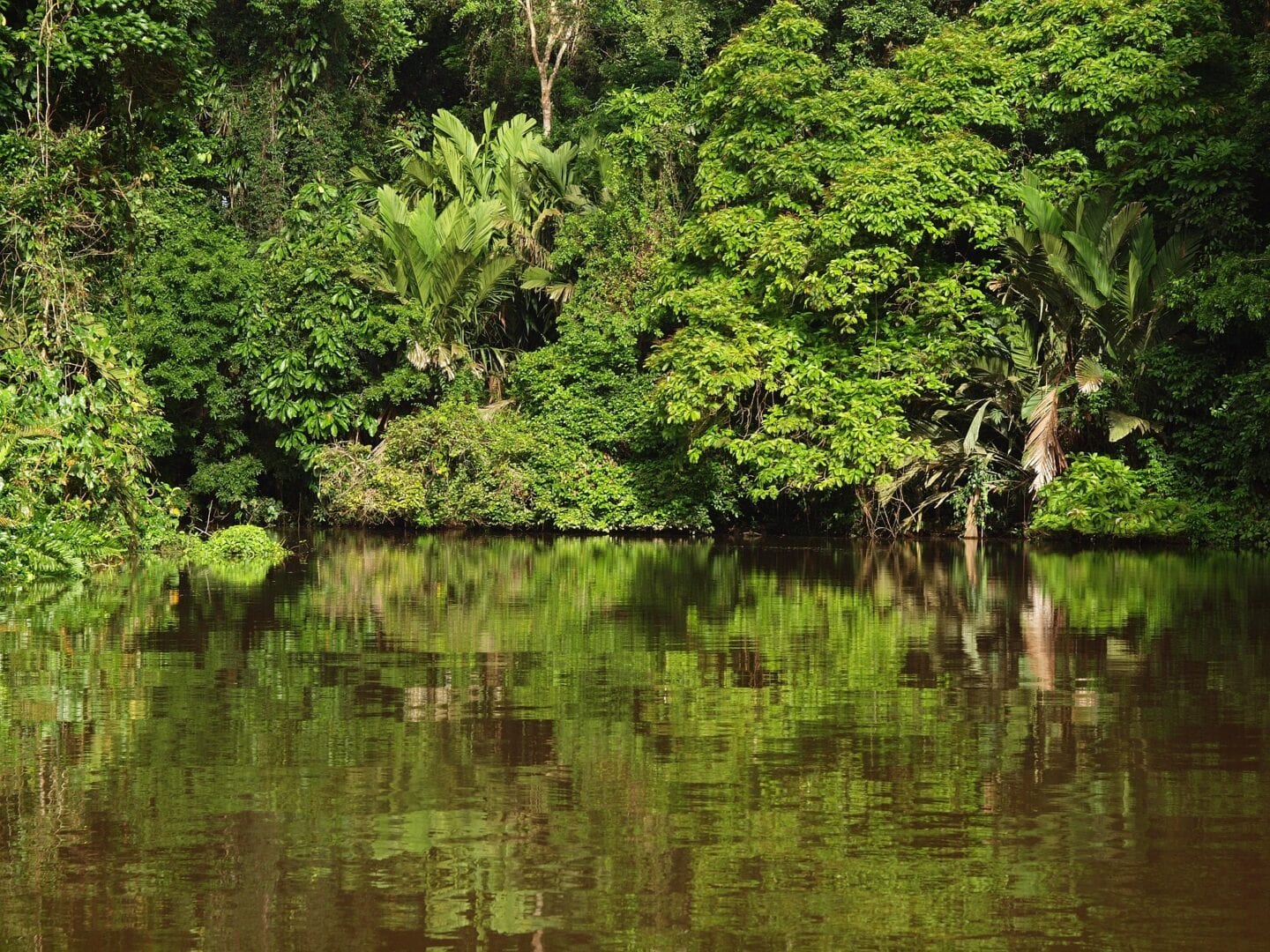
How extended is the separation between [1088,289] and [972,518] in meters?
3.53

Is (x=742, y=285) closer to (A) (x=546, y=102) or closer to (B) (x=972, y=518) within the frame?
(B) (x=972, y=518)

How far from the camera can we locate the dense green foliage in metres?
21.9

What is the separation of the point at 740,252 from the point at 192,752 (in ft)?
60.1

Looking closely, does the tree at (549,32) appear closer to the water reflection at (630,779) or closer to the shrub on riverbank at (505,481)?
the shrub on riverbank at (505,481)

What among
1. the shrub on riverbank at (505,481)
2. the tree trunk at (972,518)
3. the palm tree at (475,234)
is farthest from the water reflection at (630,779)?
the palm tree at (475,234)

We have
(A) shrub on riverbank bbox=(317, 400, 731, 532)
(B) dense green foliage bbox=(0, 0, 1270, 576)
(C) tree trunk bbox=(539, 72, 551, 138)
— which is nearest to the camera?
(B) dense green foliage bbox=(0, 0, 1270, 576)

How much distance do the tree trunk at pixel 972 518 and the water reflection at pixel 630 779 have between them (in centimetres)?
1085

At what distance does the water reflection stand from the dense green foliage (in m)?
8.85

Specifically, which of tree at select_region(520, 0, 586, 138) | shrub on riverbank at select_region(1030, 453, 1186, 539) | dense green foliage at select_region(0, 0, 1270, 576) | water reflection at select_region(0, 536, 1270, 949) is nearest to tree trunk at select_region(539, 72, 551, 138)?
A: tree at select_region(520, 0, 586, 138)

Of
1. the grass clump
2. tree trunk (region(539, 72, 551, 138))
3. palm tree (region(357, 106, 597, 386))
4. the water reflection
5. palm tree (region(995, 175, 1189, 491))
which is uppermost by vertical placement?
tree trunk (region(539, 72, 551, 138))

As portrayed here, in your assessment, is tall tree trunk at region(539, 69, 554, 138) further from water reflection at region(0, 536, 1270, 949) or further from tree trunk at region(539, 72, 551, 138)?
water reflection at region(0, 536, 1270, 949)

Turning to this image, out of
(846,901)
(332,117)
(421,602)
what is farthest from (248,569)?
(332,117)

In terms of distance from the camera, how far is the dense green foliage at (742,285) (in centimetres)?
2191

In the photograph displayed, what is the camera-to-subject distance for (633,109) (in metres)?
27.7
